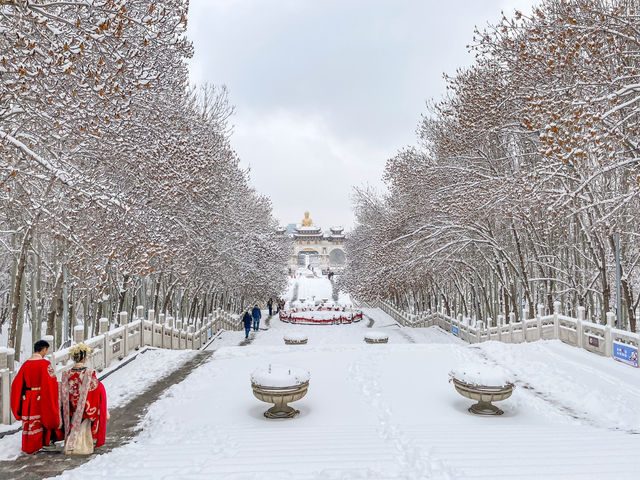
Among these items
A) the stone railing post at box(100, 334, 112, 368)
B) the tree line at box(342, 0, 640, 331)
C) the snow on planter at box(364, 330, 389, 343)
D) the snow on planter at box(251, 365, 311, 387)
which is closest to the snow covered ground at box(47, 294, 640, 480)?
the snow on planter at box(251, 365, 311, 387)

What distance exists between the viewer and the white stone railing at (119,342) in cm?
691

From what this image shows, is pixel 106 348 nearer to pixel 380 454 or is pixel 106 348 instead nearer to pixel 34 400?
pixel 34 400

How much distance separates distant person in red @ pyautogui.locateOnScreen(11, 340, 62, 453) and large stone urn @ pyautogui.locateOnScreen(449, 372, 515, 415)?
20.1 feet

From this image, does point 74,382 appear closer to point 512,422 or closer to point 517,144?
point 512,422

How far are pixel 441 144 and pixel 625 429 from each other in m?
13.6

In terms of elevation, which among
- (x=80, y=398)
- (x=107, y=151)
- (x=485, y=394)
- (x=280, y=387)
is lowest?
(x=485, y=394)

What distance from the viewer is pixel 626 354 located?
1035 centimetres

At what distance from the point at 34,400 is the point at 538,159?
57.8 feet

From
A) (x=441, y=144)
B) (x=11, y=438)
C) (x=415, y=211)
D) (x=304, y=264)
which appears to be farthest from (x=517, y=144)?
(x=304, y=264)

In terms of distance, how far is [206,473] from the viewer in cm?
548

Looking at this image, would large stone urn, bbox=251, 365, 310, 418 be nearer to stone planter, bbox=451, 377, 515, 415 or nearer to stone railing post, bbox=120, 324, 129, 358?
stone planter, bbox=451, 377, 515, 415

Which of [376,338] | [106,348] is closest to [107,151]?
[106,348]

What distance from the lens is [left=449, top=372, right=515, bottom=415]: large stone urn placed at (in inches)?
303

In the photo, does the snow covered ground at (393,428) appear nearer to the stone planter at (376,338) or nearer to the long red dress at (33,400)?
the long red dress at (33,400)
